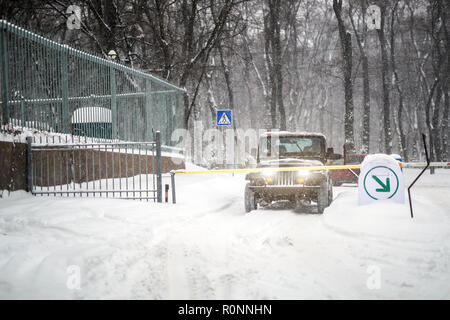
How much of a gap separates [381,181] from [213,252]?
3.69 m

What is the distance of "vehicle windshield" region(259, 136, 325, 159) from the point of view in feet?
35.8

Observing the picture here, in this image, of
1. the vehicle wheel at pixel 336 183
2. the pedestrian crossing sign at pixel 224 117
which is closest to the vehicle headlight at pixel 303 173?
the pedestrian crossing sign at pixel 224 117

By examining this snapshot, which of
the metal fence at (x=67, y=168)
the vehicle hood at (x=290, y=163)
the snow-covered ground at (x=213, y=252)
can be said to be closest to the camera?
the snow-covered ground at (x=213, y=252)

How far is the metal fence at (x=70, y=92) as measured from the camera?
8719 mm

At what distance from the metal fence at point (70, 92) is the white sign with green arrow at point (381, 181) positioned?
7.18 meters

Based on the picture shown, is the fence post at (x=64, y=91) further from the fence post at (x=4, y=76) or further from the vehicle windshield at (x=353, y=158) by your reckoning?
the vehicle windshield at (x=353, y=158)

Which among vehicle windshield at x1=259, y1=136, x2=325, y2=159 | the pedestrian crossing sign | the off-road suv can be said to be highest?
the pedestrian crossing sign

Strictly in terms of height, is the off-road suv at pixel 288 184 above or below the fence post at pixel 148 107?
Answer: below

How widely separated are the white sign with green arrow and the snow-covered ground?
0.74 ft

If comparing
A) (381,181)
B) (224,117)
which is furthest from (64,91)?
(381,181)

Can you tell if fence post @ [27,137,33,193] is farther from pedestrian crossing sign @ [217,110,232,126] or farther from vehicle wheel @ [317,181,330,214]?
pedestrian crossing sign @ [217,110,232,126]

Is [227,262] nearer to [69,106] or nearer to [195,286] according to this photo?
[195,286]

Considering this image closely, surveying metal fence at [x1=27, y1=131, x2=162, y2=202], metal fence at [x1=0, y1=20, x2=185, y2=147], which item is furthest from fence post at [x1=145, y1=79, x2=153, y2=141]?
metal fence at [x1=27, y1=131, x2=162, y2=202]

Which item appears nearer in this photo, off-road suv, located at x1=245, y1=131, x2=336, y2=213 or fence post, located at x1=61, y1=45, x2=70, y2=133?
off-road suv, located at x1=245, y1=131, x2=336, y2=213
